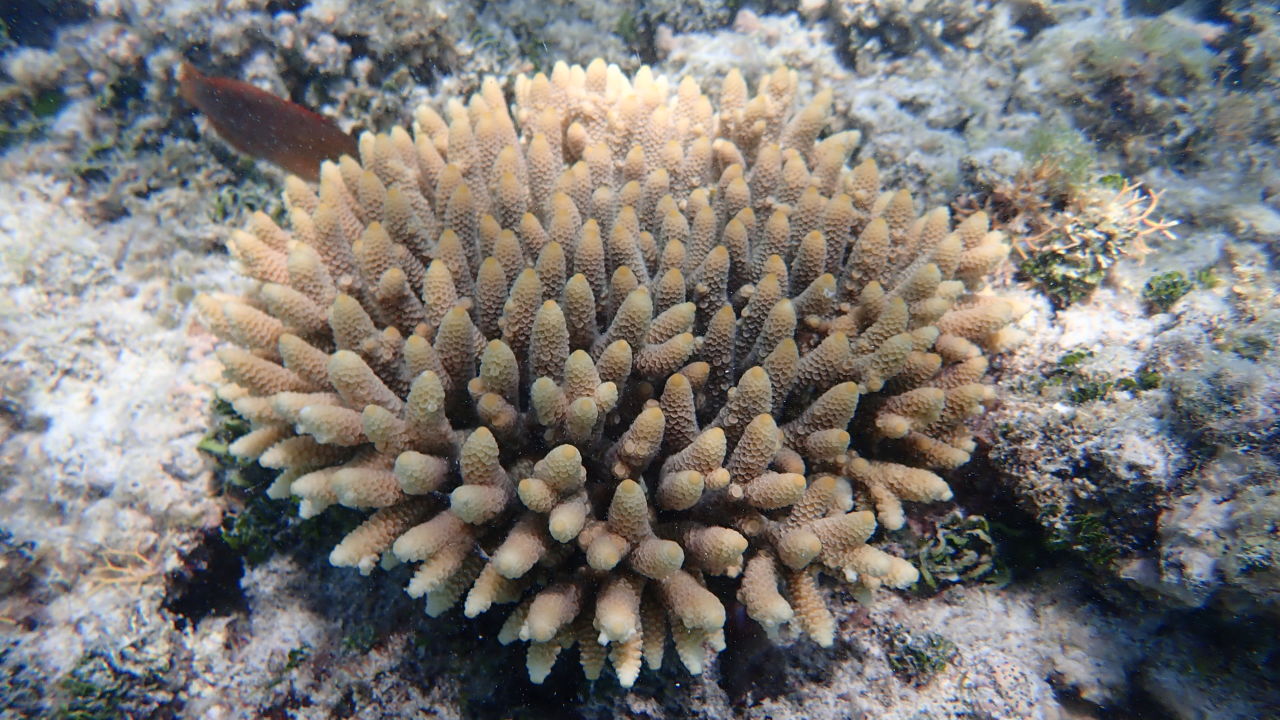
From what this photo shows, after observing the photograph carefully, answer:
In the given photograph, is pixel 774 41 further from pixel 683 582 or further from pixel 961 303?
pixel 683 582

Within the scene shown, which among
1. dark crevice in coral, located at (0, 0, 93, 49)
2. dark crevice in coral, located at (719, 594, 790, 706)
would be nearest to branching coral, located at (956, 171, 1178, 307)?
dark crevice in coral, located at (719, 594, 790, 706)

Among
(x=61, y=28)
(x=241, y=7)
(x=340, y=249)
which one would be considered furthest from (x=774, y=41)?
(x=61, y=28)

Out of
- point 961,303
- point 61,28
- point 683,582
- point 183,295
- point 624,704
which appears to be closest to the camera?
point 683,582

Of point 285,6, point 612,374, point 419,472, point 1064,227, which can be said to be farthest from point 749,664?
point 285,6

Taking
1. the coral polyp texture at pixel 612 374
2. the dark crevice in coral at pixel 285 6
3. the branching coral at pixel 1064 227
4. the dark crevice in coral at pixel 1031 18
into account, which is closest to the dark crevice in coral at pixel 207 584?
the coral polyp texture at pixel 612 374

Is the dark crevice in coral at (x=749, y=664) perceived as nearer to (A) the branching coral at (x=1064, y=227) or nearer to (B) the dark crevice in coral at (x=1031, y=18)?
(A) the branching coral at (x=1064, y=227)

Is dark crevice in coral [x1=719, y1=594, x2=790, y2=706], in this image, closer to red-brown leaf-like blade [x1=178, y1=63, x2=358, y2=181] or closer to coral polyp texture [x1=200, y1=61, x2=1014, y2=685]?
coral polyp texture [x1=200, y1=61, x2=1014, y2=685]
